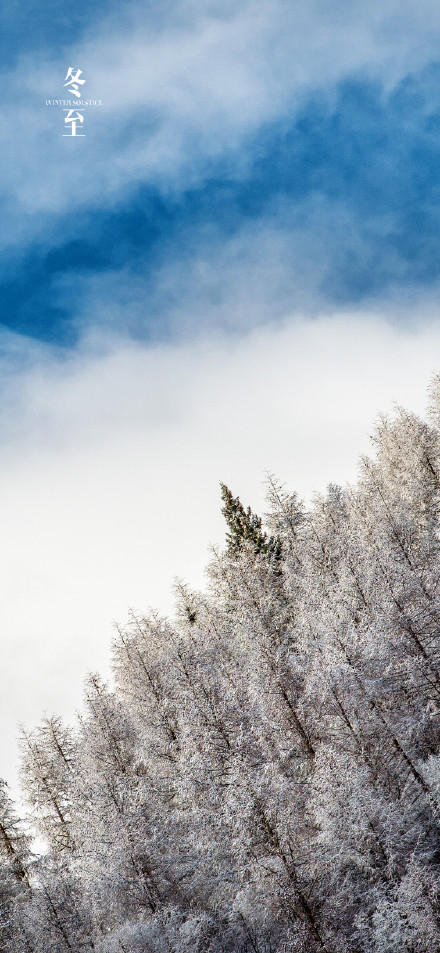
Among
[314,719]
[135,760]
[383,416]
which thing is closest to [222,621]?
[135,760]

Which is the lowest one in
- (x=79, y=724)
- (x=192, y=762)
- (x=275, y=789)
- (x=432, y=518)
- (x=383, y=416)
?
(x=275, y=789)

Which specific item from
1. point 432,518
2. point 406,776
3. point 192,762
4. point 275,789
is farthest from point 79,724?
point 432,518

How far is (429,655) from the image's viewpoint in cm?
2612

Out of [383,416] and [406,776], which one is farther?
[383,416]

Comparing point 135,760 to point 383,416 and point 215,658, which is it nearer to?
point 215,658

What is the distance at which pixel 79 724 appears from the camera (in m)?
A: 29.9

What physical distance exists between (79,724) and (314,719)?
1313cm

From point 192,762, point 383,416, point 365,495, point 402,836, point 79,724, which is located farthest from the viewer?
point 383,416

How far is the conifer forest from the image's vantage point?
19984 mm

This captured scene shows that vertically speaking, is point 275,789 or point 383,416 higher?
point 383,416

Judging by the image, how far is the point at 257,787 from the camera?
2038 cm

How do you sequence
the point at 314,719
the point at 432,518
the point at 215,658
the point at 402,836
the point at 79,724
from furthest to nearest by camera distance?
the point at 432,518 → the point at 215,658 → the point at 79,724 → the point at 314,719 → the point at 402,836

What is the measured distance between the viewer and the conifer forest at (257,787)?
20.0m

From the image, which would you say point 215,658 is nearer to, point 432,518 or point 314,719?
point 314,719
